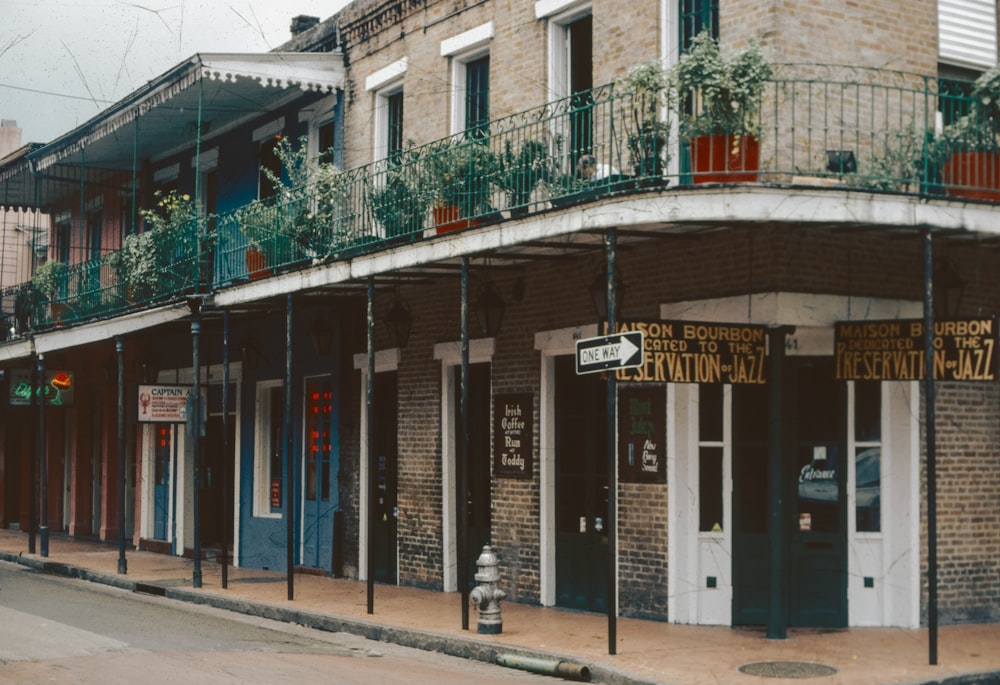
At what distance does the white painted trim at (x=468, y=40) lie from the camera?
15.2 metres

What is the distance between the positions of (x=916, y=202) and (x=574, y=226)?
269cm

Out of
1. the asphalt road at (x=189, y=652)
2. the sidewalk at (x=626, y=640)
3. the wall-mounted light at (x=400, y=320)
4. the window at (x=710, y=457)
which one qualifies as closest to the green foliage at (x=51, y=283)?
the sidewalk at (x=626, y=640)

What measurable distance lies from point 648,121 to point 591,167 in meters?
0.84

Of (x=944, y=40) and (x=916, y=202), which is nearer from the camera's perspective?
(x=916, y=202)

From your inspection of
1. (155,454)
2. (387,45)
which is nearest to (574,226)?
(387,45)

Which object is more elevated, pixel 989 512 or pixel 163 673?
pixel 989 512

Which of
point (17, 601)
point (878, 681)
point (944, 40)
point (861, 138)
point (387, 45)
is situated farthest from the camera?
point (387, 45)

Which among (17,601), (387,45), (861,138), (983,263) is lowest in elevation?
(17,601)

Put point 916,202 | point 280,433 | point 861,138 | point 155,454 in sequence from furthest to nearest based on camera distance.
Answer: point 155,454 < point 280,433 < point 861,138 < point 916,202

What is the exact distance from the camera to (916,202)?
406 inches

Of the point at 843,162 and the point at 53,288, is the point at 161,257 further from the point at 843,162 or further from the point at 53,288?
the point at 843,162

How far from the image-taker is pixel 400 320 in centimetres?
1623

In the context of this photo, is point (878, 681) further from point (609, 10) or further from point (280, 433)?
point (280, 433)

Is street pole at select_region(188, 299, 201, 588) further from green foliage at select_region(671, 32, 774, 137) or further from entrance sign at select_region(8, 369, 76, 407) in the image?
green foliage at select_region(671, 32, 774, 137)
